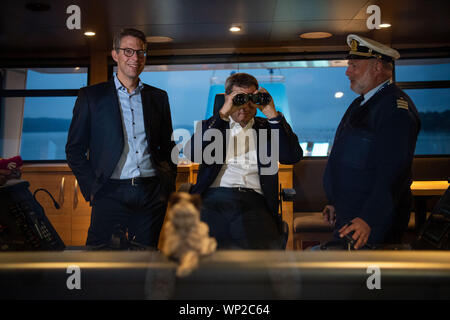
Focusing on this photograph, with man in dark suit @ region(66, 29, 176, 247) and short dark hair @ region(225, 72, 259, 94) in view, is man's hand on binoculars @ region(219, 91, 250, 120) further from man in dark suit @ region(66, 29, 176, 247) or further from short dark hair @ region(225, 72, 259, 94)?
man in dark suit @ region(66, 29, 176, 247)

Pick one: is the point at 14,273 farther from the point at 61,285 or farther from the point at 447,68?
the point at 447,68

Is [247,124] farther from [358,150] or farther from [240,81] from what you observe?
[358,150]

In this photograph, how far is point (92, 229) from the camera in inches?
49.9

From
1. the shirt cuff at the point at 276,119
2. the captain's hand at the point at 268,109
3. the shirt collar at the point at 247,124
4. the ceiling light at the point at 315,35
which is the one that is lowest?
the shirt collar at the point at 247,124

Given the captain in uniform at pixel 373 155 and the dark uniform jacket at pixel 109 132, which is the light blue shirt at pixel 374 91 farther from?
the dark uniform jacket at pixel 109 132

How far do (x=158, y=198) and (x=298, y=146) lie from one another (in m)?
0.51

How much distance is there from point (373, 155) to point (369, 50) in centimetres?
39

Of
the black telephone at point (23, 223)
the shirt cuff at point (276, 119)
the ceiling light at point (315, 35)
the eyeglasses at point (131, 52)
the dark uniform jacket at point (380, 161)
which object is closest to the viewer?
the black telephone at point (23, 223)

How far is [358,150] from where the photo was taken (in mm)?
1146

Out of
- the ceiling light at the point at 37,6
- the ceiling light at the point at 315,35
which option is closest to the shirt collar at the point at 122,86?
the ceiling light at the point at 37,6

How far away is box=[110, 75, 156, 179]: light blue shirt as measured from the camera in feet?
4.16

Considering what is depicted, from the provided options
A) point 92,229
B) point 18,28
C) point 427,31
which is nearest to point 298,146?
point 92,229

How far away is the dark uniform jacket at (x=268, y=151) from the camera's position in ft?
4.31

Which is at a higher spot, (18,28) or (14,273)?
(18,28)
